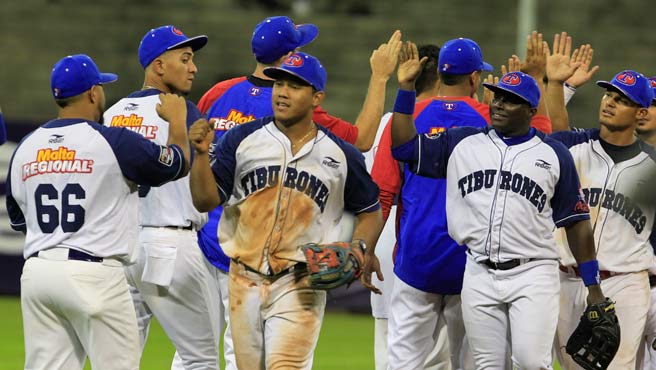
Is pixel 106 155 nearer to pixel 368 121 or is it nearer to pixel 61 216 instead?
pixel 61 216

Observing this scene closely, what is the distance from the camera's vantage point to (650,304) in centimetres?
783

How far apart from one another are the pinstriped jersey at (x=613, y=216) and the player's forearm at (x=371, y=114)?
4.45 feet

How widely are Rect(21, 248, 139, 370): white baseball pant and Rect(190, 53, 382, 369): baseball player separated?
1.93ft

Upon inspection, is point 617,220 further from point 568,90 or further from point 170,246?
point 170,246

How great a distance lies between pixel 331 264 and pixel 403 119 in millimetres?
1217

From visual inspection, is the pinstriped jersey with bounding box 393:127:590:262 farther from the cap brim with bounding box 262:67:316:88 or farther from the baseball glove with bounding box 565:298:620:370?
the cap brim with bounding box 262:67:316:88

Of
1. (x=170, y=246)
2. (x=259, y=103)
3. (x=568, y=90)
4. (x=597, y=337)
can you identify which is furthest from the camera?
(x=568, y=90)

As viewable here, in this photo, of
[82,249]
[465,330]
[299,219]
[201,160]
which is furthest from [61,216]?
[465,330]

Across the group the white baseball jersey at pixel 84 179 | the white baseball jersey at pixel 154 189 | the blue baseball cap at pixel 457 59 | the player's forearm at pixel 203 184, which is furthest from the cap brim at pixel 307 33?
the player's forearm at pixel 203 184

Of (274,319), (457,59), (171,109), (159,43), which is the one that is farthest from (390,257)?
(171,109)

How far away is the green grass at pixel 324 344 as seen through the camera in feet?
34.6

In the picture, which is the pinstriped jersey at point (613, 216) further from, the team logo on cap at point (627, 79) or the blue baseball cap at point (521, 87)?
the blue baseball cap at point (521, 87)

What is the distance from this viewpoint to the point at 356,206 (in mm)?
6574

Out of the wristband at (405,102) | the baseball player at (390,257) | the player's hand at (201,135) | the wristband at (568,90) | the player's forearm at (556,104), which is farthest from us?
the wristband at (568,90)
